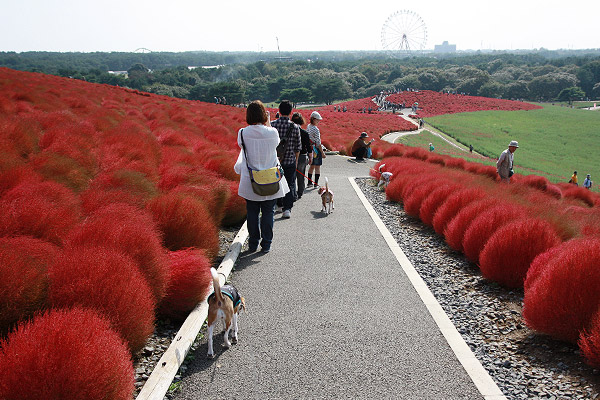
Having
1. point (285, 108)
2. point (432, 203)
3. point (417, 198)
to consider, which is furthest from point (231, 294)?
point (417, 198)

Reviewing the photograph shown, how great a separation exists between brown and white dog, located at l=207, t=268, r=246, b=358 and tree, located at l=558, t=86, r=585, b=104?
14056cm

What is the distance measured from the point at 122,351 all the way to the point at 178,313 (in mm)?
1674

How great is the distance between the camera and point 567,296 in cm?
403

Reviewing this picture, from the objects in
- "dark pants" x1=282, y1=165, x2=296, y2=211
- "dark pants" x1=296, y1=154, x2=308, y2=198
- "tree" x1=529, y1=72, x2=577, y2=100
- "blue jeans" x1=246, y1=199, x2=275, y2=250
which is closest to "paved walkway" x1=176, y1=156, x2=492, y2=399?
"blue jeans" x1=246, y1=199, x2=275, y2=250

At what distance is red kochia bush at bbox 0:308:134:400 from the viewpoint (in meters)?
2.42

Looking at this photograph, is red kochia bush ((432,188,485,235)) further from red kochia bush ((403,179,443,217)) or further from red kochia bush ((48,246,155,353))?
red kochia bush ((48,246,155,353))

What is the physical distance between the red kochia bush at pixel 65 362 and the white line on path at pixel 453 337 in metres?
2.70

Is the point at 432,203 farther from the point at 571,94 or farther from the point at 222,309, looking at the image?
the point at 571,94

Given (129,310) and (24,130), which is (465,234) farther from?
(24,130)

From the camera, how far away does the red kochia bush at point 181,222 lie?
217 inches

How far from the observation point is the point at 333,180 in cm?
1325

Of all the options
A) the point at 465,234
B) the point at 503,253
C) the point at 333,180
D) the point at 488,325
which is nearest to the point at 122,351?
the point at 488,325

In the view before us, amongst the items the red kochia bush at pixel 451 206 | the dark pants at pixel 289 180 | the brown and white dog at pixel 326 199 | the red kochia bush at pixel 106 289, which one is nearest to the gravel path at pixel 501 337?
the red kochia bush at pixel 451 206

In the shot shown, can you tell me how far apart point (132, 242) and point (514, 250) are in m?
4.52
